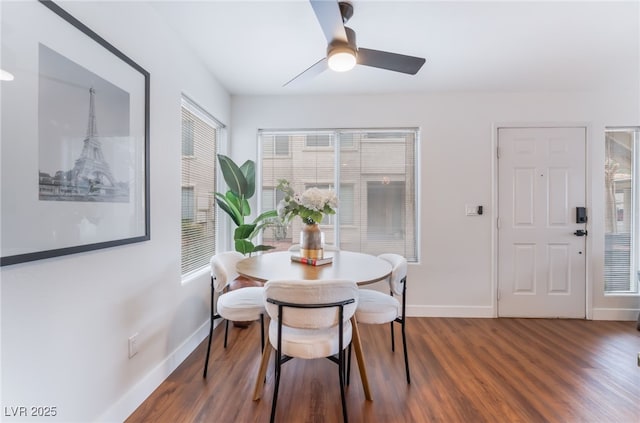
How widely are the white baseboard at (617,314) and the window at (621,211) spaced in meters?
0.20

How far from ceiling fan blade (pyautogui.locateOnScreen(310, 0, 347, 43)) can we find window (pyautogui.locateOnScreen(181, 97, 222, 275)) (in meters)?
1.41

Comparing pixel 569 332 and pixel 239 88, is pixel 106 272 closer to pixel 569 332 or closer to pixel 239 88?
pixel 239 88

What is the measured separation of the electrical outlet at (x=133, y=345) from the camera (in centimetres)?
154

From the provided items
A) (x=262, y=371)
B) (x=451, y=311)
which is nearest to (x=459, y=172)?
(x=451, y=311)

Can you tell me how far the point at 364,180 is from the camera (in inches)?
123

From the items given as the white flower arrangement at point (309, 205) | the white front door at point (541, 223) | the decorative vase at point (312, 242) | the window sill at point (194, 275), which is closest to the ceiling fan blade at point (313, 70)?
the white flower arrangement at point (309, 205)

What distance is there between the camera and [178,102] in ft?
6.66

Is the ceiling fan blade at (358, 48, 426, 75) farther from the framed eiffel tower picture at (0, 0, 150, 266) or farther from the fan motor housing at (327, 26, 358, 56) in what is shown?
the framed eiffel tower picture at (0, 0, 150, 266)

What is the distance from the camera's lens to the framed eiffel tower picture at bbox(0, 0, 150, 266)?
94cm

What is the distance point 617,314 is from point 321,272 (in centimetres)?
352

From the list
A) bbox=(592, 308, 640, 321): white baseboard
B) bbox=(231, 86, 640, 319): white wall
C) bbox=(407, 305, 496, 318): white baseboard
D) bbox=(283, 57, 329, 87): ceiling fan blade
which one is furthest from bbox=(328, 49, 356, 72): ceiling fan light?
bbox=(592, 308, 640, 321): white baseboard

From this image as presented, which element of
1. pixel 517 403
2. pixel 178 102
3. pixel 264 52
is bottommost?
pixel 517 403

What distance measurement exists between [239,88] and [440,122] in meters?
2.29

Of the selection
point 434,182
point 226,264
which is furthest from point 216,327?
point 434,182
